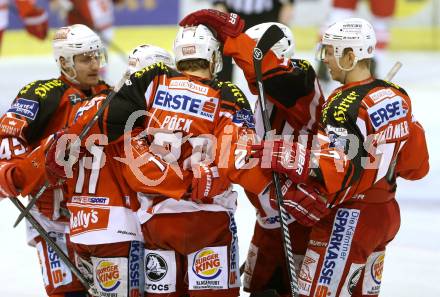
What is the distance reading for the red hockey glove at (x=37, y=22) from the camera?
7.56 meters

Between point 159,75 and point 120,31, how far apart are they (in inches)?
315

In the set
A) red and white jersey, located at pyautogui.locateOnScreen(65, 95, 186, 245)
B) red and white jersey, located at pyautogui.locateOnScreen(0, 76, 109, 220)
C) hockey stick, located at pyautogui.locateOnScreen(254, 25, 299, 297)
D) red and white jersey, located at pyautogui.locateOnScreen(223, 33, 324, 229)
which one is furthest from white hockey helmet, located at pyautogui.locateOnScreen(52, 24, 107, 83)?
hockey stick, located at pyautogui.locateOnScreen(254, 25, 299, 297)

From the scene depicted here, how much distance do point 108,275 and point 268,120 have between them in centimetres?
75

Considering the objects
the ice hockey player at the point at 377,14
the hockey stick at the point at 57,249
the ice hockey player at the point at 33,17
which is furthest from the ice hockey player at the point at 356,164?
the ice hockey player at the point at 377,14

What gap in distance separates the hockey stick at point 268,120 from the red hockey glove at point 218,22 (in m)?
0.12

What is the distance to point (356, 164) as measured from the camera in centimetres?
296

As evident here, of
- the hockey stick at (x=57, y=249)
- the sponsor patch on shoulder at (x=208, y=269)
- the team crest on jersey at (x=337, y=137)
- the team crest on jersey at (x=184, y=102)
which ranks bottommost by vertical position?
the hockey stick at (x=57, y=249)

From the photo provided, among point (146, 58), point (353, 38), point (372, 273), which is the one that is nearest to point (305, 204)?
point (372, 273)

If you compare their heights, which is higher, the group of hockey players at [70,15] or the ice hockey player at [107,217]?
the ice hockey player at [107,217]

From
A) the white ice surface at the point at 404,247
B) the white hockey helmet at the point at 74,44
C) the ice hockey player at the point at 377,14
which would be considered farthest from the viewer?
the ice hockey player at the point at 377,14

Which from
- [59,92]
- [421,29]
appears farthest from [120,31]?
[59,92]

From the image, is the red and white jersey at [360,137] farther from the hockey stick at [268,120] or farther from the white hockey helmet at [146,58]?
the white hockey helmet at [146,58]

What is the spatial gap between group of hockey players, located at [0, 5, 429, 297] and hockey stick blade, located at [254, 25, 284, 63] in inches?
2.7

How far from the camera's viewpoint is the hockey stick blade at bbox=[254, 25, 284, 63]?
10.5ft
